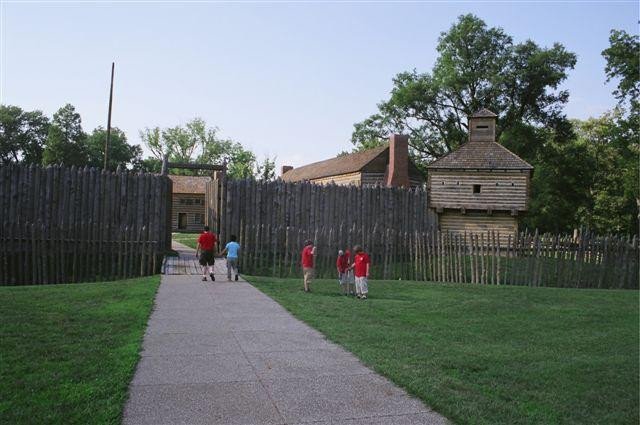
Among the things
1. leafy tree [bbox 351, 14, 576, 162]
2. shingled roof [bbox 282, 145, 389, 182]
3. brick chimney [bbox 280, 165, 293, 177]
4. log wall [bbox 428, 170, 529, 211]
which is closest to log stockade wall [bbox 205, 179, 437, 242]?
log wall [bbox 428, 170, 529, 211]

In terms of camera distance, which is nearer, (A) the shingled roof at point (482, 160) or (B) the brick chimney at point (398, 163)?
(A) the shingled roof at point (482, 160)

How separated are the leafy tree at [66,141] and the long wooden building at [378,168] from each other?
99.1 ft

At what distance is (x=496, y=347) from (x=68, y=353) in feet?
17.5

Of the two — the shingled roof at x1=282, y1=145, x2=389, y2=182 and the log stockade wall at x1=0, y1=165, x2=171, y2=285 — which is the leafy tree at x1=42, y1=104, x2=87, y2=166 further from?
the log stockade wall at x1=0, y1=165, x2=171, y2=285

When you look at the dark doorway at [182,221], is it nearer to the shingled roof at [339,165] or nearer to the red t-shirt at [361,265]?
the shingled roof at [339,165]

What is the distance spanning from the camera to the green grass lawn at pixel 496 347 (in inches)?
196

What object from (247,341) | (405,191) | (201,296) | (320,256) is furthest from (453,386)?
(405,191)

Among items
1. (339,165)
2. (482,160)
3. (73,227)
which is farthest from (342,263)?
(339,165)

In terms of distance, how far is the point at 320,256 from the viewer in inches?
640

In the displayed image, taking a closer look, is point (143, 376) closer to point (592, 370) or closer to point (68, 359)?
point (68, 359)

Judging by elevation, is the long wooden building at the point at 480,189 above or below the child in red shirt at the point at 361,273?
above

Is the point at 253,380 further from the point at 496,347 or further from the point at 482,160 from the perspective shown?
the point at 482,160

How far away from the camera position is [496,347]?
721 cm

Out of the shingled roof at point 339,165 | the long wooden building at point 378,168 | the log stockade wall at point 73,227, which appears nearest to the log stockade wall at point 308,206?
the log stockade wall at point 73,227
